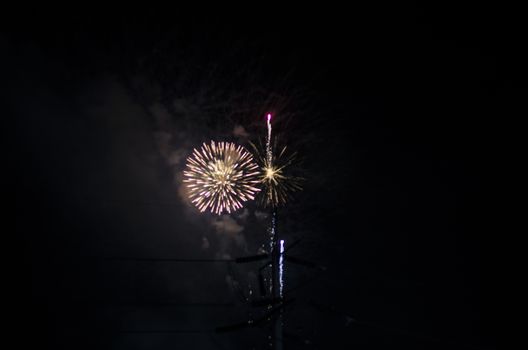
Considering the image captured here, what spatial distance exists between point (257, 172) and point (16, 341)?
130 ft

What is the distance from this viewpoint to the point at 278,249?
15852 mm

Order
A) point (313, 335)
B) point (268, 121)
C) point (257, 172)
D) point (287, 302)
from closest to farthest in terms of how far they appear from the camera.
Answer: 1. point (287, 302)
2. point (268, 121)
3. point (257, 172)
4. point (313, 335)

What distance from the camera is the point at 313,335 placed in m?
57.5

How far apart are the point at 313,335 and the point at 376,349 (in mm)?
9132

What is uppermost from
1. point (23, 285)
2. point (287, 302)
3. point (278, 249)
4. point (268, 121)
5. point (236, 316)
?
point (236, 316)

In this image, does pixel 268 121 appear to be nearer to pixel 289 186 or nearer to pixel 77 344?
pixel 289 186

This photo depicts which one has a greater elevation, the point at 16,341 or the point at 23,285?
the point at 23,285

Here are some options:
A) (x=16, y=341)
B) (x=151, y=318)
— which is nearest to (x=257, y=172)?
(x=16, y=341)

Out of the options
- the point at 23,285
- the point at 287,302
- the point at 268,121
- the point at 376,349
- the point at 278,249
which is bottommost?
the point at 287,302

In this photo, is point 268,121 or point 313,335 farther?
point 313,335

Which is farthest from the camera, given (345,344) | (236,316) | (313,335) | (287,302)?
(236,316)

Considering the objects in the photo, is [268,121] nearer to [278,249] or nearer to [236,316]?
[278,249]

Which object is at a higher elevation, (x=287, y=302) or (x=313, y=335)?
(x=313, y=335)

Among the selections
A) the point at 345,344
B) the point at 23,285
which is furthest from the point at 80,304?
the point at 345,344
